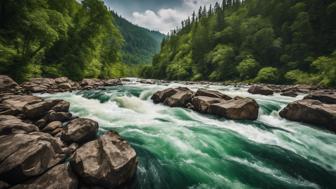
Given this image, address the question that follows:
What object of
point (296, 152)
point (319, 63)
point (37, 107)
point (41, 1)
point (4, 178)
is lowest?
point (296, 152)

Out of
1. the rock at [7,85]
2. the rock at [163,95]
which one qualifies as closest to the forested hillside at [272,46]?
the rock at [163,95]

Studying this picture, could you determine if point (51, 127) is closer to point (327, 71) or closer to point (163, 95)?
point (163, 95)

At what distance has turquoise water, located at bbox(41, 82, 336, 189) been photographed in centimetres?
426

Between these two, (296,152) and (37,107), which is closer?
(296,152)

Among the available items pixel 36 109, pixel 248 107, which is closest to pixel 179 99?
pixel 248 107

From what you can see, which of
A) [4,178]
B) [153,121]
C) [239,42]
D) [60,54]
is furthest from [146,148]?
[239,42]

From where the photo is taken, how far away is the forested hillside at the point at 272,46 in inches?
990

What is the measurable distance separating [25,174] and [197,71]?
146ft

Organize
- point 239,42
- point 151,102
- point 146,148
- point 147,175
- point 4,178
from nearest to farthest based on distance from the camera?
point 4,178 → point 147,175 → point 146,148 → point 151,102 → point 239,42

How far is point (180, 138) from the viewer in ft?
20.6

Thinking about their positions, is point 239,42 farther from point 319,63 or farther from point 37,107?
point 37,107

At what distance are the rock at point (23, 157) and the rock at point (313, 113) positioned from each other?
10087mm

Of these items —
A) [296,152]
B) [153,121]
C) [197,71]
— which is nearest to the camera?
[296,152]

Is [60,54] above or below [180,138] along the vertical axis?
above
